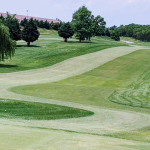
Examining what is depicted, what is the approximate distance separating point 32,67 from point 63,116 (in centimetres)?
3486

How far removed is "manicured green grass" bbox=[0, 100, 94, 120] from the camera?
18.8 m

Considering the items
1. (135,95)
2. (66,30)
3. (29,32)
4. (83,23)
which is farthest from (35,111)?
(83,23)

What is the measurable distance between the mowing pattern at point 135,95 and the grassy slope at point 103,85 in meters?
0.89

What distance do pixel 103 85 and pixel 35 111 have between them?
19.4 meters

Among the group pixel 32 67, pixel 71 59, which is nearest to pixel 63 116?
pixel 32 67

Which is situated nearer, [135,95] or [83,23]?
[135,95]

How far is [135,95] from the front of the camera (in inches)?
1257

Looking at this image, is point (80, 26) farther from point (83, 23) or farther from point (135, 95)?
point (135, 95)

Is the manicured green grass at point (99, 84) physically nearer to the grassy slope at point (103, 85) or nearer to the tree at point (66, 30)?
the grassy slope at point (103, 85)

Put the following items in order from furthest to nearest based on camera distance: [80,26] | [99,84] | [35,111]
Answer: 1. [80,26]
2. [99,84]
3. [35,111]

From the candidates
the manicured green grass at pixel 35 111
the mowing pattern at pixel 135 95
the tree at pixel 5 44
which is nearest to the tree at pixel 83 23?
the tree at pixel 5 44

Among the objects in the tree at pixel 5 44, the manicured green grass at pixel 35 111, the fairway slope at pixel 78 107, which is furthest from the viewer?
the tree at pixel 5 44

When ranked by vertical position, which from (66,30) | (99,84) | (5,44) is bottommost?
(99,84)

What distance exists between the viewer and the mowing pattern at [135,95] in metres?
27.7
